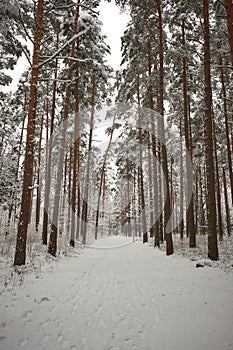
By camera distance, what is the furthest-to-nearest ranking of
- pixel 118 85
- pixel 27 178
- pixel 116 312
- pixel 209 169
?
Answer: pixel 118 85
pixel 209 169
pixel 27 178
pixel 116 312

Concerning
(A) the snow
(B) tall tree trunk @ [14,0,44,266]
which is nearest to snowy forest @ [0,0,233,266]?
(B) tall tree trunk @ [14,0,44,266]

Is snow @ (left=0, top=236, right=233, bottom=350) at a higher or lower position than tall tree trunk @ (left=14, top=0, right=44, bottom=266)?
lower

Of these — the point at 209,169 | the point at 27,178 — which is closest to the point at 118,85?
the point at 209,169

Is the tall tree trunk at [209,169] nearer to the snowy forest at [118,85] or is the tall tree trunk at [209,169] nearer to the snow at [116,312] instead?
the snowy forest at [118,85]

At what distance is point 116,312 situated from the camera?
4340mm

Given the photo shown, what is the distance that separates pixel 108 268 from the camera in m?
8.50

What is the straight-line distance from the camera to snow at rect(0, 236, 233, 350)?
10.7 ft

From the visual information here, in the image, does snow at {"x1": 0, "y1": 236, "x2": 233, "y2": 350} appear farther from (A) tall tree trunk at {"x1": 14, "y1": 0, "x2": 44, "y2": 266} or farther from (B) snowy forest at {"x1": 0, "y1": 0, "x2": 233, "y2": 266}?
(B) snowy forest at {"x1": 0, "y1": 0, "x2": 233, "y2": 266}

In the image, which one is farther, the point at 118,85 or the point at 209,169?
the point at 118,85

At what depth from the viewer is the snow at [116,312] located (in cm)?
326

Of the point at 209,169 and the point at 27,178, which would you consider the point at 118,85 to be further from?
the point at 27,178

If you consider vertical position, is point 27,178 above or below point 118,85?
below

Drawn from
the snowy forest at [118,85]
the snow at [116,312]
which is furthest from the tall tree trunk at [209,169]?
the snow at [116,312]

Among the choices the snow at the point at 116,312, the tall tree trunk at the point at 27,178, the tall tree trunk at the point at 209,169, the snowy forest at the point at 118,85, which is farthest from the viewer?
the tall tree trunk at the point at 209,169
